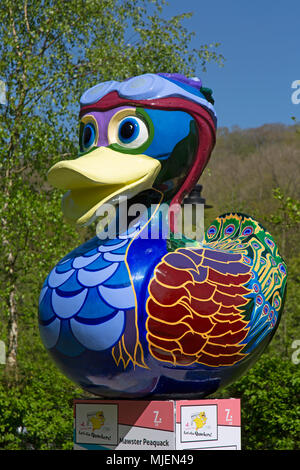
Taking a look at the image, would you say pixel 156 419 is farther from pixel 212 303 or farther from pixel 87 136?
pixel 87 136

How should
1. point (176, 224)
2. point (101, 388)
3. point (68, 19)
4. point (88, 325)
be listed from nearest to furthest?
point (88, 325)
point (101, 388)
point (176, 224)
point (68, 19)

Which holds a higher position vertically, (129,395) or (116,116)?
(116,116)

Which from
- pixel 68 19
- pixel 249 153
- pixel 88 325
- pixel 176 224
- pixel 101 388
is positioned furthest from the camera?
pixel 249 153

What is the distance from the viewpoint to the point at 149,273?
3074 millimetres

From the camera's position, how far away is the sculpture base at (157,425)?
124 inches

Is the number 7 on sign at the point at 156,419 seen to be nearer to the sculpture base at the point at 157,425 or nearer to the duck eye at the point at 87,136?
the sculpture base at the point at 157,425

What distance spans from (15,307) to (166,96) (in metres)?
5.53

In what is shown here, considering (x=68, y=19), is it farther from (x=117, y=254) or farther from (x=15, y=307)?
(x=117, y=254)

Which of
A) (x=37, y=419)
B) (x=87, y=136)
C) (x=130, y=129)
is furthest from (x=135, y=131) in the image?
(x=37, y=419)

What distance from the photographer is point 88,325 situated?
3.02 meters

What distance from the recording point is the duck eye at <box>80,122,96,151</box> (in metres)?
3.47

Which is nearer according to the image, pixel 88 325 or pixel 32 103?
pixel 88 325
